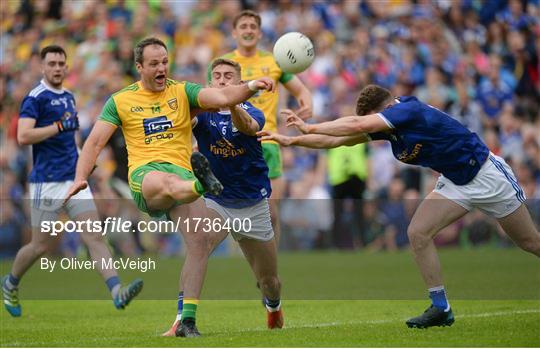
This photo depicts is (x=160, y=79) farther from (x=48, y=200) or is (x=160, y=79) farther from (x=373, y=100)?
(x=48, y=200)

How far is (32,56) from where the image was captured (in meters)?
25.0


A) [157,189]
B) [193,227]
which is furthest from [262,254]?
[157,189]

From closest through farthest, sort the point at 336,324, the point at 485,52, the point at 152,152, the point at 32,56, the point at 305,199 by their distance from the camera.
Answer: the point at 152,152, the point at 336,324, the point at 305,199, the point at 485,52, the point at 32,56

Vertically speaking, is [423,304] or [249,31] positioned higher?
[249,31]

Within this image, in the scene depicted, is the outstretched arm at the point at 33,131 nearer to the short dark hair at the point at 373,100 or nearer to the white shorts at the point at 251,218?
the white shorts at the point at 251,218

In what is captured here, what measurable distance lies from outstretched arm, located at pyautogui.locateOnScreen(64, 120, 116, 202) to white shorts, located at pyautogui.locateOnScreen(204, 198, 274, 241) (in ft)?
3.89

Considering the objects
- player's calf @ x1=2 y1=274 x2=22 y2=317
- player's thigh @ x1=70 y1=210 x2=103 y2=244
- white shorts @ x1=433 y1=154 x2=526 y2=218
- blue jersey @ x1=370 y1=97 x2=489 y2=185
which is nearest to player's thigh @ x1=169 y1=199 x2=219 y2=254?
blue jersey @ x1=370 y1=97 x2=489 y2=185

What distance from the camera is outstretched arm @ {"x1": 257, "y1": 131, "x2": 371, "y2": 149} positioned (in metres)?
9.95

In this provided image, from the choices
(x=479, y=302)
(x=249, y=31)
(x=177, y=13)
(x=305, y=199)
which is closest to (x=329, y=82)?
(x=305, y=199)

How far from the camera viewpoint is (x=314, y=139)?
10.3m

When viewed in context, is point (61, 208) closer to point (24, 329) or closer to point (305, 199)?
point (24, 329)

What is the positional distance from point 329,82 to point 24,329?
485 inches

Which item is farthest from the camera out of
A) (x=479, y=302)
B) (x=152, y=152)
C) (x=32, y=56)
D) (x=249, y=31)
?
(x=32, y=56)

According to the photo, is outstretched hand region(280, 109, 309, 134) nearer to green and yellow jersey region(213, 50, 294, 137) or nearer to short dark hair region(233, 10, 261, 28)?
green and yellow jersey region(213, 50, 294, 137)
